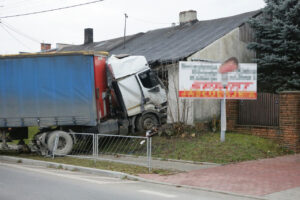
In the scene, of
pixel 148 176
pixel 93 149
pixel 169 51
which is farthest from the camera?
pixel 169 51

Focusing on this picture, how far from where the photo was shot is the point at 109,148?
14109mm

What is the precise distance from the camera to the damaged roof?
61.1 feet

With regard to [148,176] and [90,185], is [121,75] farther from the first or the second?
[90,185]

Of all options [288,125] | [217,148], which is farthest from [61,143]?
[288,125]

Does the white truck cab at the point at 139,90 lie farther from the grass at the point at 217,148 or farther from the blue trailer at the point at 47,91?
the blue trailer at the point at 47,91

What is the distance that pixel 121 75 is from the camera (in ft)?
51.9

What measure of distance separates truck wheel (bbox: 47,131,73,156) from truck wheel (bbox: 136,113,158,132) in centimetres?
297

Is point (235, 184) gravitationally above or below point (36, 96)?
below

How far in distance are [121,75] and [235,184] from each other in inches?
303


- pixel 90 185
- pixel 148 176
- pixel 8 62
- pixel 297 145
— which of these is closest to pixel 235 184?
pixel 148 176

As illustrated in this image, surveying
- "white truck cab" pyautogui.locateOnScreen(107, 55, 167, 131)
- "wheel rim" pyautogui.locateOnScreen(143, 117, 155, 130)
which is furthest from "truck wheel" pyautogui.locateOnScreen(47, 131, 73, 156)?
"wheel rim" pyautogui.locateOnScreen(143, 117, 155, 130)

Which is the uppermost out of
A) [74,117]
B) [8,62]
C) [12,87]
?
[8,62]

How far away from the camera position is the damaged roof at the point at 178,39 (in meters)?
18.6

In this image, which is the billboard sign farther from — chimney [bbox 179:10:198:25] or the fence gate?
chimney [bbox 179:10:198:25]
